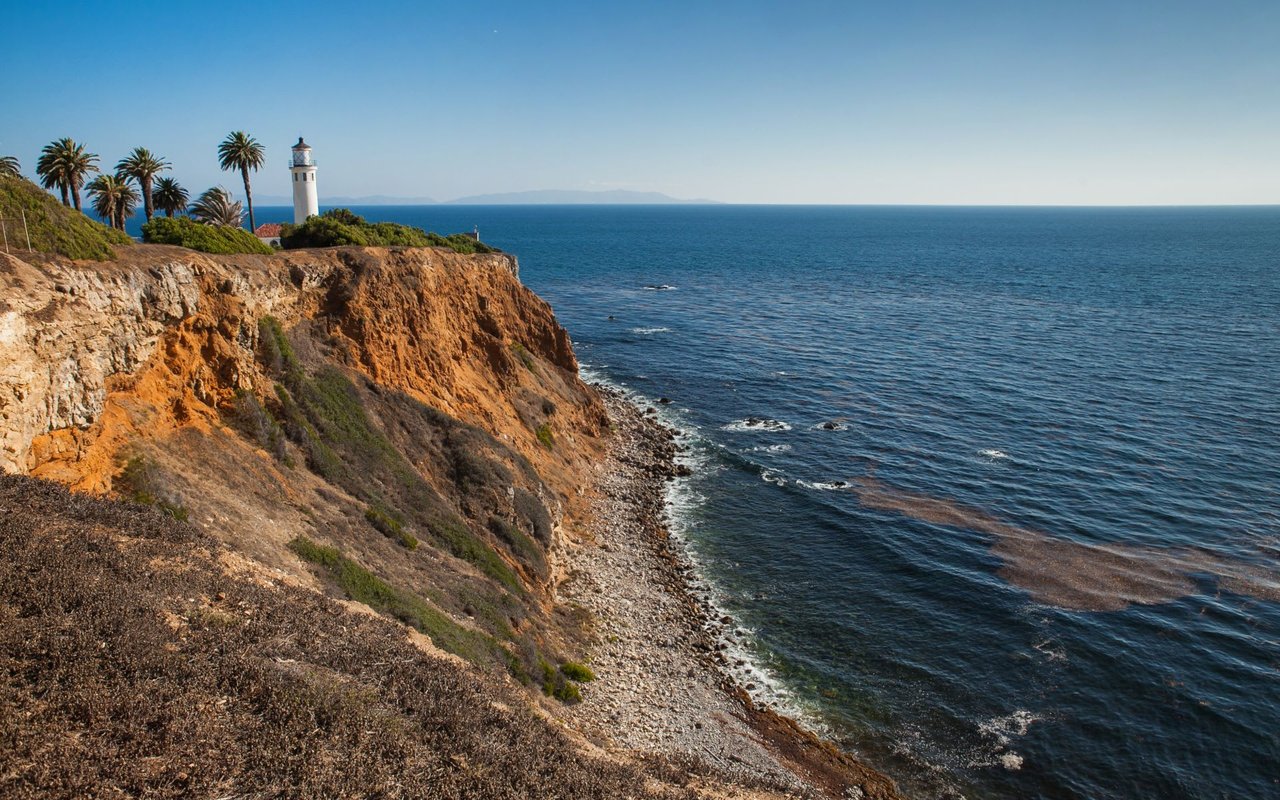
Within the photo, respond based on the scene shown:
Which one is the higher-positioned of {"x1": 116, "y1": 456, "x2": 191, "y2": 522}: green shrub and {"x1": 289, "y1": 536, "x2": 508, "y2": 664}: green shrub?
{"x1": 116, "y1": 456, "x2": 191, "y2": 522}: green shrub

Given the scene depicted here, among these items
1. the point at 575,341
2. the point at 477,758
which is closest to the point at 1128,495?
the point at 477,758

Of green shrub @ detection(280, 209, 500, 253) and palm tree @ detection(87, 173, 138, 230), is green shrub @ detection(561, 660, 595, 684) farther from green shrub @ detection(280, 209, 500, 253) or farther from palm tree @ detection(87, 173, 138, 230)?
palm tree @ detection(87, 173, 138, 230)

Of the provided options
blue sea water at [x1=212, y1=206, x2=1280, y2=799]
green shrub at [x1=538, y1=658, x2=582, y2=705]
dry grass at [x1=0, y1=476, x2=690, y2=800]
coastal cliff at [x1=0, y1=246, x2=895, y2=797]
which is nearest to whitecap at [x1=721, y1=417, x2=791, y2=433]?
blue sea water at [x1=212, y1=206, x2=1280, y2=799]

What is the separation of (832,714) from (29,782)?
2959cm

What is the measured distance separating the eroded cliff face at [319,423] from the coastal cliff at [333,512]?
12cm

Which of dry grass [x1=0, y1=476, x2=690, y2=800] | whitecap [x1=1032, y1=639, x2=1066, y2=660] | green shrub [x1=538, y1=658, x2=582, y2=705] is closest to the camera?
dry grass [x1=0, y1=476, x2=690, y2=800]

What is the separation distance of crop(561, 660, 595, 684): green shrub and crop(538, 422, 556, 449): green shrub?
2217cm

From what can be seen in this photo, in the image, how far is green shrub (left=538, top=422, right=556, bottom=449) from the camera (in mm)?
52206

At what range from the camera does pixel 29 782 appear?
12062mm

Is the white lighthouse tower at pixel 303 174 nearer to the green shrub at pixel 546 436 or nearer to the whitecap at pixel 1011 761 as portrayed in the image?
the green shrub at pixel 546 436

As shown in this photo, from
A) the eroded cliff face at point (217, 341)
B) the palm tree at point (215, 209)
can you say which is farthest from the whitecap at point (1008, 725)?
the palm tree at point (215, 209)

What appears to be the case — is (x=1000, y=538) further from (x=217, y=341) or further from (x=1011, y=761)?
(x=217, y=341)

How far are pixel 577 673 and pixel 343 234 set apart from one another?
3264 cm

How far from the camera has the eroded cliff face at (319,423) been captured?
80.1 ft
